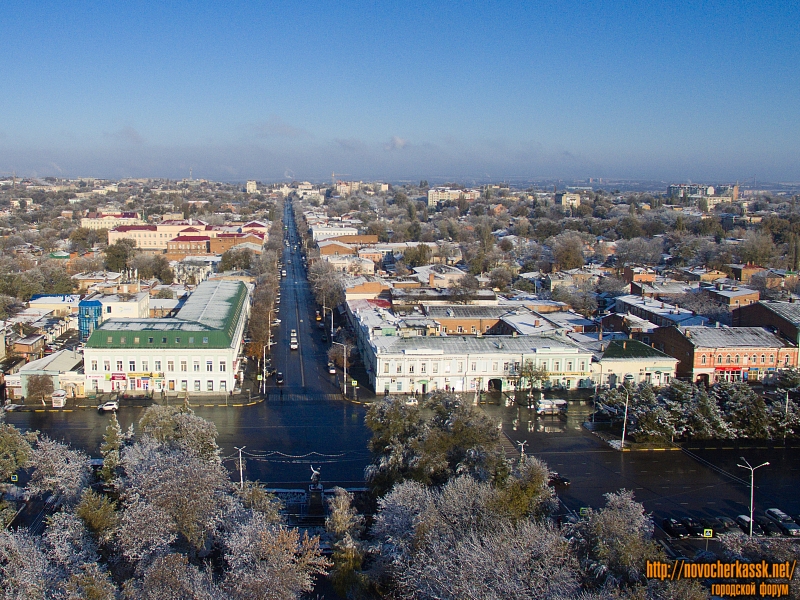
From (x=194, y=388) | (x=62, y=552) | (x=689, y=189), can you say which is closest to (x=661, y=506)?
(x=62, y=552)

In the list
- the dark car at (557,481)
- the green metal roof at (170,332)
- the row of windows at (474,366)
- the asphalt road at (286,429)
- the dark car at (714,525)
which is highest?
the green metal roof at (170,332)

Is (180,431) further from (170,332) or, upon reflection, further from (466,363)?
(466,363)

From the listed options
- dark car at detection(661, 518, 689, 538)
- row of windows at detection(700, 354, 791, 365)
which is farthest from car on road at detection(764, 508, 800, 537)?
row of windows at detection(700, 354, 791, 365)

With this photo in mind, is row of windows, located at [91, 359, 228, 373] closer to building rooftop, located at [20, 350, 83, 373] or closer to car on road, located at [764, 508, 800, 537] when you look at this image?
building rooftop, located at [20, 350, 83, 373]

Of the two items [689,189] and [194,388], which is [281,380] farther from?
[689,189]

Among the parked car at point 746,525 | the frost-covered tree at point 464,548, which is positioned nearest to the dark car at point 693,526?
the parked car at point 746,525

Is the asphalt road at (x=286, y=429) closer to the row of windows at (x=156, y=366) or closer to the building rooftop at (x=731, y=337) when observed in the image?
the row of windows at (x=156, y=366)

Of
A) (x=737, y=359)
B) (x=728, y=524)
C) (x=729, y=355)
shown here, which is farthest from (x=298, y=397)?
(x=737, y=359)
